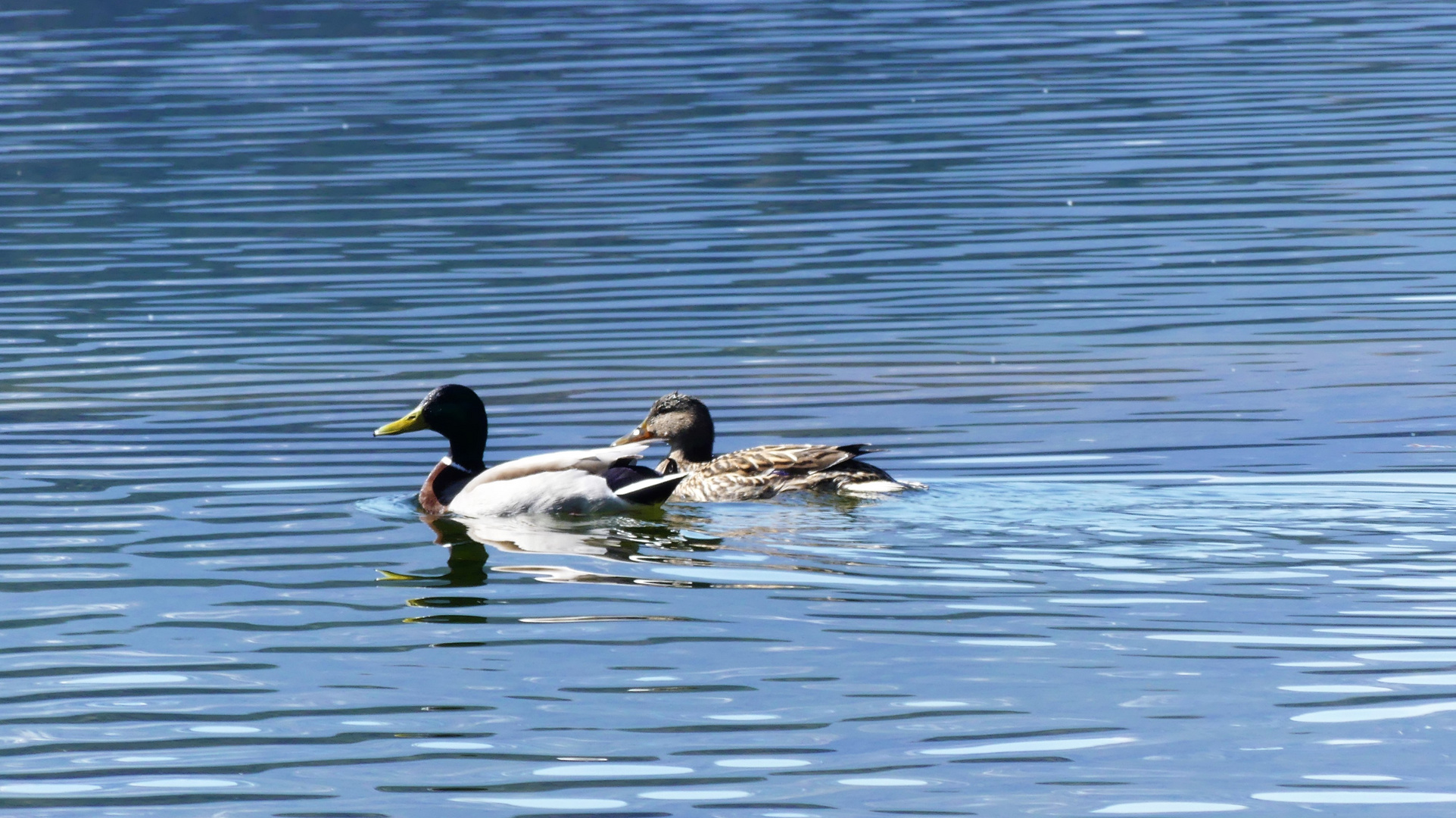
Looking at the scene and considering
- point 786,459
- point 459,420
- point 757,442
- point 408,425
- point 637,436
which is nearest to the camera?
point 786,459

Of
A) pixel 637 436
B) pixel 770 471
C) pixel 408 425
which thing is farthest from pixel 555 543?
pixel 637 436

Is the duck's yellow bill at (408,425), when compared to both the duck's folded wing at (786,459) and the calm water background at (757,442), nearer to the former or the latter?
the calm water background at (757,442)

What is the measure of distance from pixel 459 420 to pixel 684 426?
5.00 feet

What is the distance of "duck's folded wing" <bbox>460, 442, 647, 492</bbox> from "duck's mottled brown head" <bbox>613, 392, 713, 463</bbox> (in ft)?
3.82

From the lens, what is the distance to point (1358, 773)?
25.9 feet

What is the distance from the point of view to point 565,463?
1280 cm

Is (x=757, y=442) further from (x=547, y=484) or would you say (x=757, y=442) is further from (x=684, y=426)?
(x=547, y=484)

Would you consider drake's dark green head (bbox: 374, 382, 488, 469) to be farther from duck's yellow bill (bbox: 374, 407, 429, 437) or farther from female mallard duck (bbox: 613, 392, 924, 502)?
female mallard duck (bbox: 613, 392, 924, 502)

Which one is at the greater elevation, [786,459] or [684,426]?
[684,426]

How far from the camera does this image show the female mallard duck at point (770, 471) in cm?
1291

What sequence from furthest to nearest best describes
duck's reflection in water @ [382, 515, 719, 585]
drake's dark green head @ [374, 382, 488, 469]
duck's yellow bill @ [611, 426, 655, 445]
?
duck's yellow bill @ [611, 426, 655, 445], drake's dark green head @ [374, 382, 488, 469], duck's reflection in water @ [382, 515, 719, 585]

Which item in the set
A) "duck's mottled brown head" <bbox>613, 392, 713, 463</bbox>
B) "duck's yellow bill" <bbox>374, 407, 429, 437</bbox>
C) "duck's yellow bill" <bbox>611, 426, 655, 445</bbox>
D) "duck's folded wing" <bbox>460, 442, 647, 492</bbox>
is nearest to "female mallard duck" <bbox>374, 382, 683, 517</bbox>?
"duck's folded wing" <bbox>460, 442, 647, 492</bbox>

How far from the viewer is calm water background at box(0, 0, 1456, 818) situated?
8484mm

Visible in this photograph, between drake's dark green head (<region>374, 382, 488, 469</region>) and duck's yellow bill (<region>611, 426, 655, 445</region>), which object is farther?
duck's yellow bill (<region>611, 426, 655, 445</region>)
